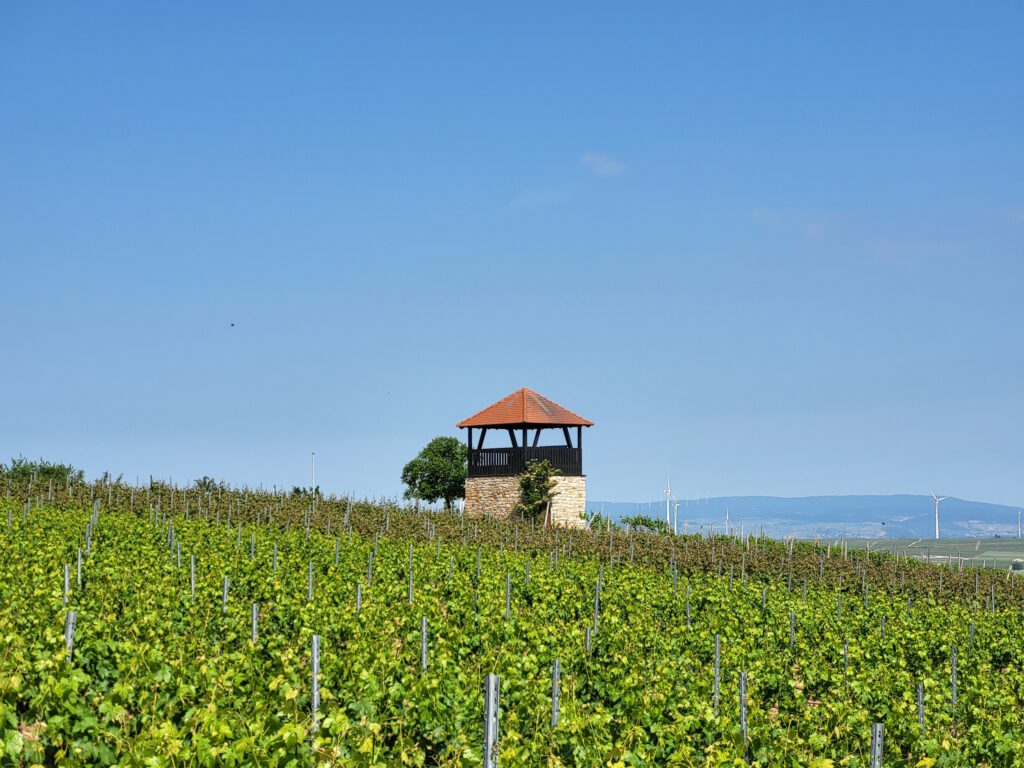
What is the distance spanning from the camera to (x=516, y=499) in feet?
120

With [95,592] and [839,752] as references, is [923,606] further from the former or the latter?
[95,592]

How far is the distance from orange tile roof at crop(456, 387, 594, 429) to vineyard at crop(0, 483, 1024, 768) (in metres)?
8.57

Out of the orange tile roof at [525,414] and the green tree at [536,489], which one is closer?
the green tree at [536,489]

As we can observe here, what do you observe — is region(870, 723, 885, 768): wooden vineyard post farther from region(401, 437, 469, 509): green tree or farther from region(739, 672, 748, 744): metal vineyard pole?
region(401, 437, 469, 509): green tree

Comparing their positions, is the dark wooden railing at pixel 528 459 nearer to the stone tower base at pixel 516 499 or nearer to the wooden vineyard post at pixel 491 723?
the stone tower base at pixel 516 499

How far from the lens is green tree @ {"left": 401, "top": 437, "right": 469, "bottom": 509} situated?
5212 centimetres

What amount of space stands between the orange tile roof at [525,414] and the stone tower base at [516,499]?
6.44ft

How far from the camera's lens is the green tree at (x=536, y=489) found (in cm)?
3618

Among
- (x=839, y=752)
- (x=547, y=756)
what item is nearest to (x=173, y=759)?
(x=547, y=756)

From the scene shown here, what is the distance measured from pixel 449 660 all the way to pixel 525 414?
2604cm

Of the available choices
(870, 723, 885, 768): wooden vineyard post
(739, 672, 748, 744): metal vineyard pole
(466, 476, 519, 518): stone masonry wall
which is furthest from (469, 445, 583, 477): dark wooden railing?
(870, 723, 885, 768): wooden vineyard post

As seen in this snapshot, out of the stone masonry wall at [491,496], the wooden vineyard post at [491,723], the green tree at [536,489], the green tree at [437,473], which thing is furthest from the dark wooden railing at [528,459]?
the wooden vineyard post at [491,723]

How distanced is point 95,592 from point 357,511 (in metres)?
20.0

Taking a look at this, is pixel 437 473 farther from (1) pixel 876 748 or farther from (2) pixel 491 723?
(2) pixel 491 723
